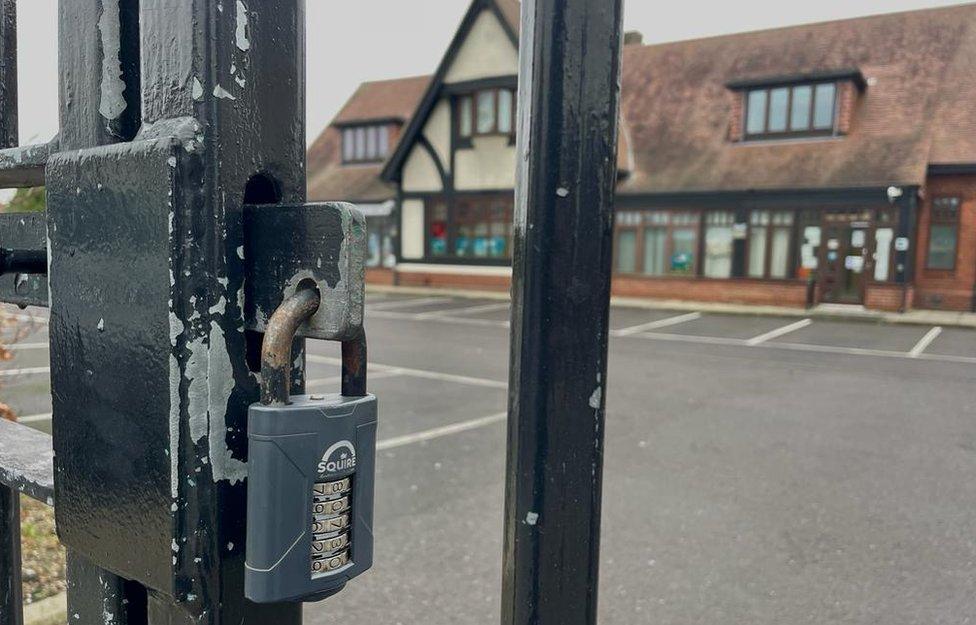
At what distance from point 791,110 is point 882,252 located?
180 inches

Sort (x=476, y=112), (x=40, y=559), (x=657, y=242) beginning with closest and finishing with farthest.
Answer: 1. (x=40, y=559)
2. (x=657, y=242)
3. (x=476, y=112)

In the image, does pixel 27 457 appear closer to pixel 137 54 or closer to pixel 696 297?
pixel 137 54

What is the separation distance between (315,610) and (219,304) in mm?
2996

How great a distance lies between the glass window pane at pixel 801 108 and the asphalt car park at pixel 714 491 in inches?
430

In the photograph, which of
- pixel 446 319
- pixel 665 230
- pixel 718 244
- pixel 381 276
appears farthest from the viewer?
pixel 381 276

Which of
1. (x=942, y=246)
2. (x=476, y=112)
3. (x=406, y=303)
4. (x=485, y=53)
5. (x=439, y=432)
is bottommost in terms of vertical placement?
(x=406, y=303)

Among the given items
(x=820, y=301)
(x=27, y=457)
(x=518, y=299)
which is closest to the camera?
(x=518, y=299)

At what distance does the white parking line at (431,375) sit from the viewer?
29.5ft

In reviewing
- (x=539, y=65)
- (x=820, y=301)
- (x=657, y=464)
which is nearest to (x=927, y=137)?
(x=820, y=301)

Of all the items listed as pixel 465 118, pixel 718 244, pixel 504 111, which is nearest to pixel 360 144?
pixel 465 118

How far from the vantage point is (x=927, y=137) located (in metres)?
18.5

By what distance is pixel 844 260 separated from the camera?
1930cm

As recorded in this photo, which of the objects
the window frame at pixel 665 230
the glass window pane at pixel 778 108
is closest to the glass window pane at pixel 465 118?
the window frame at pixel 665 230

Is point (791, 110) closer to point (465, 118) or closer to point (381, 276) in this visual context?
point (465, 118)
